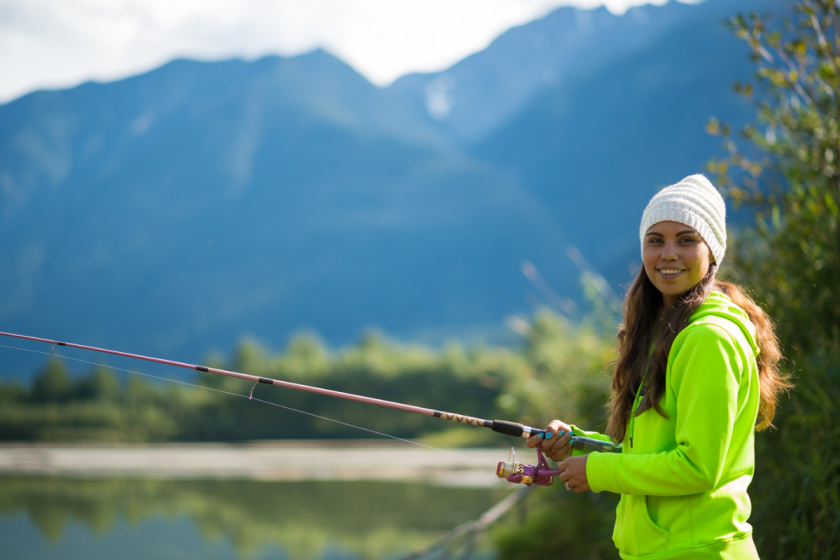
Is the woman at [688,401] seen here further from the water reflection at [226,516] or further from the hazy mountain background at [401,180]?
the hazy mountain background at [401,180]

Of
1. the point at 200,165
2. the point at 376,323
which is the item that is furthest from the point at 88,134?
the point at 376,323

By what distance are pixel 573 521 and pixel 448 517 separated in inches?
92.8

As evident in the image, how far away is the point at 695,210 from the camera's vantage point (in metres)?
1.04

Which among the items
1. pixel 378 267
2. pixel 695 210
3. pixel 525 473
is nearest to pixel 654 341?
pixel 695 210

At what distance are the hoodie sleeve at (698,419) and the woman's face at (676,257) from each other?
0.13 metres

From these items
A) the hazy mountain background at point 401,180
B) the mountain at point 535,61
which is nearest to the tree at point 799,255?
the hazy mountain background at point 401,180

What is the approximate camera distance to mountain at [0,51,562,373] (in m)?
22.9

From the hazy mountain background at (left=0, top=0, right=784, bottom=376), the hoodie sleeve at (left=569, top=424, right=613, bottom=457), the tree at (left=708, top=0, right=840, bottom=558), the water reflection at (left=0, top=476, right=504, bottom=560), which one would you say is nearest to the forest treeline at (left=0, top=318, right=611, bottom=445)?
the water reflection at (left=0, top=476, right=504, bottom=560)

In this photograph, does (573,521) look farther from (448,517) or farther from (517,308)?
(517,308)

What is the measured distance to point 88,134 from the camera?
1775cm

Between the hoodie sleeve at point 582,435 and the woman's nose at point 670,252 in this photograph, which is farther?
the hoodie sleeve at point 582,435

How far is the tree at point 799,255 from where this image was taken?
2.29 metres

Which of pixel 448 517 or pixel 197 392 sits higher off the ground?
pixel 197 392

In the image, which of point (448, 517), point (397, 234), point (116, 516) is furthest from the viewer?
point (397, 234)
